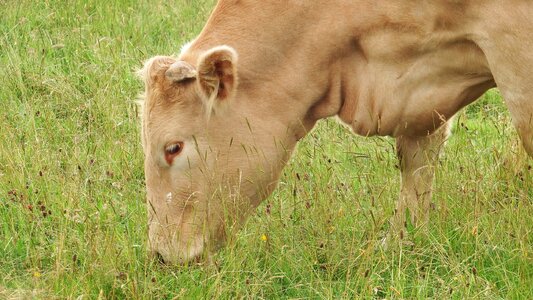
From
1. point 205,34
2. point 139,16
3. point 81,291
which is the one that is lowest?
point 139,16

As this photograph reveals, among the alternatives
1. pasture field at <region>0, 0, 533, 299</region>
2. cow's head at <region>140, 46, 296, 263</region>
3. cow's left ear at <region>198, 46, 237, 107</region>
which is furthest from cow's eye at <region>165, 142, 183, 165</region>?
pasture field at <region>0, 0, 533, 299</region>

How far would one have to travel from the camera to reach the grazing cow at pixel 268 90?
18.3 feet

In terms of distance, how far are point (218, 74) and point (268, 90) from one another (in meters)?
0.38

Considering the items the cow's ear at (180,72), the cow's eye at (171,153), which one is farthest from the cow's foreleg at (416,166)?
the cow's ear at (180,72)

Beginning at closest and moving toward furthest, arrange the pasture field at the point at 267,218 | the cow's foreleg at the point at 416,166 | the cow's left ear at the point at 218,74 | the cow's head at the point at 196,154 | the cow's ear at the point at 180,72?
the pasture field at the point at 267,218 → the cow's left ear at the point at 218,74 → the cow's ear at the point at 180,72 → the cow's head at the point at 196,154 → the cow's foreleg at the point at 416,166

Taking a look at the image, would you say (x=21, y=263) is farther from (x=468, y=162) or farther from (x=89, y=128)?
(x=468, y=162)

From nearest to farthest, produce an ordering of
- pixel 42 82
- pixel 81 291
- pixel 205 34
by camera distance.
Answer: pixel 81 291 < pixel 205 34 < pixel 42 82

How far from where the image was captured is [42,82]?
27.6 ft

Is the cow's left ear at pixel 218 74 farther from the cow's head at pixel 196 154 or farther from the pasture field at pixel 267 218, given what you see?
the pasture field at pixel 267 218

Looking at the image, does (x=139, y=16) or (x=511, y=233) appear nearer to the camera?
(x=511, y=233)

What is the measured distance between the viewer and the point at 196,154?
569 centimetres

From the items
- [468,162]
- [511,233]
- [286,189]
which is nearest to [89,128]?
[286,189]

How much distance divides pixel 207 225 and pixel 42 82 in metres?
3.25

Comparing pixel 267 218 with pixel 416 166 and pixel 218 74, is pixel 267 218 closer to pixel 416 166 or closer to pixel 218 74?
pixel 218 74
